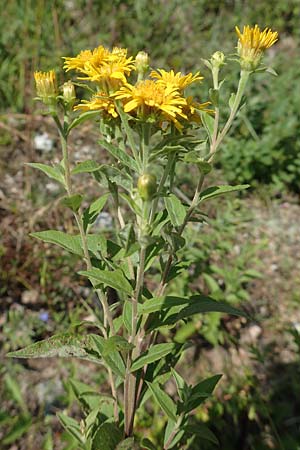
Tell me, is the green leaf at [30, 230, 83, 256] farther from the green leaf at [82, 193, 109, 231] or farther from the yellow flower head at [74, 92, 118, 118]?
the yellow flower head at [74, 92, 118, 118]

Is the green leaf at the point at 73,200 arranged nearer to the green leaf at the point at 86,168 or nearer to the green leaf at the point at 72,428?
the green leaf at the point at 86,168

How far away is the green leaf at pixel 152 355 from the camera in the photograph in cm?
103

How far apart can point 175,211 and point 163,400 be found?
435 mm

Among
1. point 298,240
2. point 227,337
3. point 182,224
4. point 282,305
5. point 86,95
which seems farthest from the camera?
point 86,95

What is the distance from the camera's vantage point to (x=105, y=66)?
0.95 metres

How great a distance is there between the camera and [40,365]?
1.97m

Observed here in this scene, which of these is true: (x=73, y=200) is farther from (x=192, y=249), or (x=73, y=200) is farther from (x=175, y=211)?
(x=192, y=249)

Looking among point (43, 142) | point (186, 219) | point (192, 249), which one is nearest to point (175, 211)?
point (186, 219)

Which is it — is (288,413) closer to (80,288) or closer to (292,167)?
(80,288)

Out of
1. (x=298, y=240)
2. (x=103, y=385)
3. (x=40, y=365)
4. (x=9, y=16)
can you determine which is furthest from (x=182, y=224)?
(x=9, y=16)

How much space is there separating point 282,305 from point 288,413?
57 cm

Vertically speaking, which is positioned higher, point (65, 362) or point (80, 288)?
point (80, 288)

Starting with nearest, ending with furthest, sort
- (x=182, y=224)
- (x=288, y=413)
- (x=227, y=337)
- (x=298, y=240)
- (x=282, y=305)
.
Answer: (x=182, y=224) < (x=288, y=413) < (x=227, y=337) < (x=282, y=305) < (x=298, y=240)

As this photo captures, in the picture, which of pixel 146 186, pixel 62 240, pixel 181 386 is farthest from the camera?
pixel 181 386
